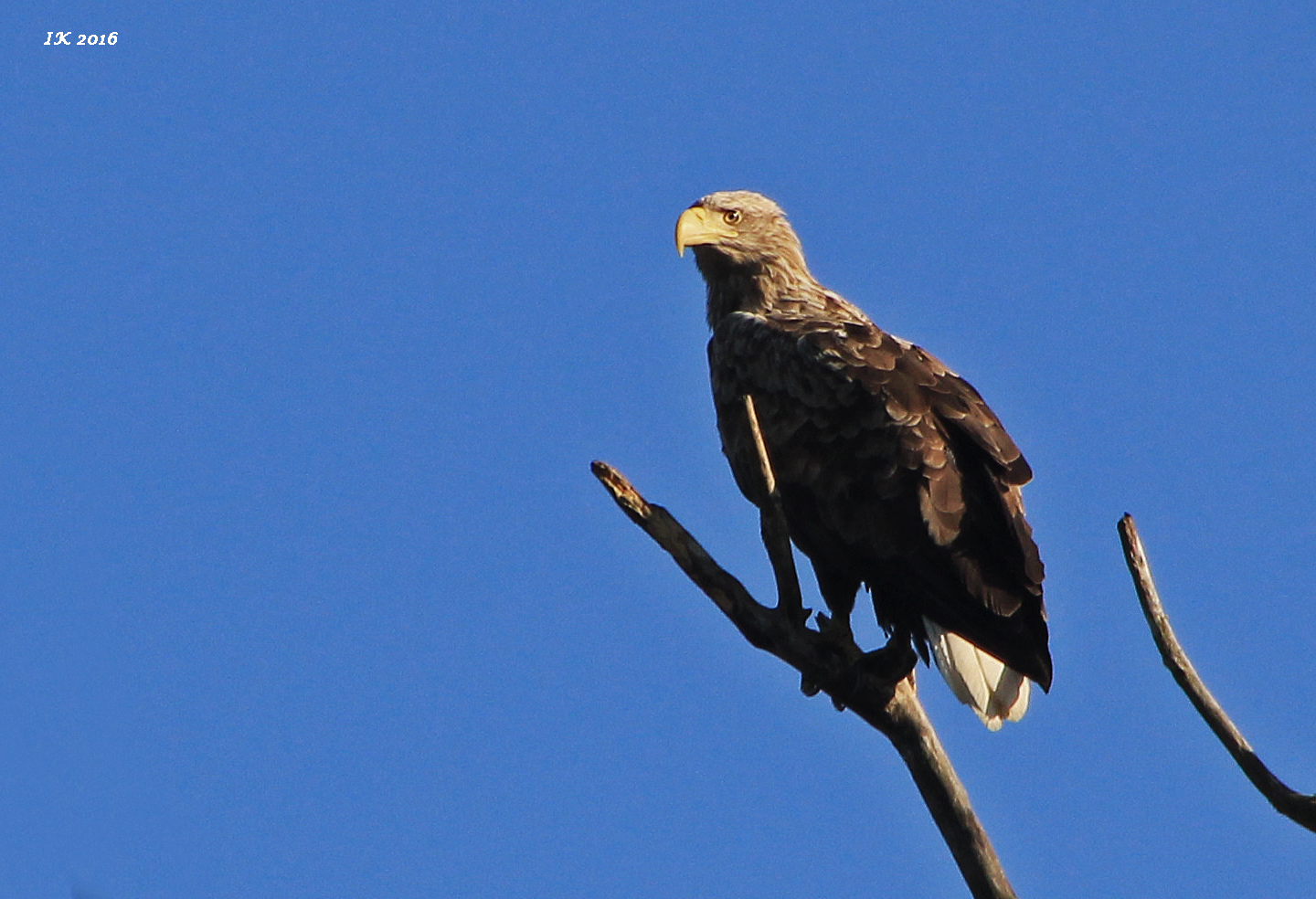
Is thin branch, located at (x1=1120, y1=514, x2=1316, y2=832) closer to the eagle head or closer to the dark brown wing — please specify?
the dark brown wing

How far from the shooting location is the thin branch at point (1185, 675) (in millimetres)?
4422

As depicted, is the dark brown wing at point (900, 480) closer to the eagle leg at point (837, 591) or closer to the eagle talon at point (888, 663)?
the eagle leg at point (837, 591)

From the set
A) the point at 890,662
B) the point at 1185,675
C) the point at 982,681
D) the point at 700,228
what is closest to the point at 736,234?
the point at 700,228

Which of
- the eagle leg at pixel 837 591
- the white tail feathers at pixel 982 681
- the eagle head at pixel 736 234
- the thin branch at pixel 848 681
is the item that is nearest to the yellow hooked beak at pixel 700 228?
the eagle head at pixel 736 234

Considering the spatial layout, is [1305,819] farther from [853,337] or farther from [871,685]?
[853,337]

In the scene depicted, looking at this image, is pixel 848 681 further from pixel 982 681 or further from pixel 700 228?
pixel 700 228

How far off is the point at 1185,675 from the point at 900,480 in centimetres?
158

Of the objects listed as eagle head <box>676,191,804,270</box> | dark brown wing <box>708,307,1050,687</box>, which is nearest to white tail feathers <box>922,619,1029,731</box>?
dark brown wing <box>708,307,1050,687</box>

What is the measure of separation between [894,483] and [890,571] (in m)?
0.33

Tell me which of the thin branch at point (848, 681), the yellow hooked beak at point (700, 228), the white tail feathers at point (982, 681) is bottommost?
the thin branch at point (848, 681)

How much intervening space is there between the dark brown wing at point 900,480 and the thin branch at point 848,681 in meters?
0.45

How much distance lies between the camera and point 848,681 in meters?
5.20

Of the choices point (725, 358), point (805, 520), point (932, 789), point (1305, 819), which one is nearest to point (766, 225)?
point (725, 358)

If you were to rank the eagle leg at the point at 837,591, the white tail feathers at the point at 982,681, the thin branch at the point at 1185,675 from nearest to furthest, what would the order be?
1. the thin branch at the point at 1185,675
2. the white tail feathers at the point at 982,681
3. the eagle leg at the point at 837,591
